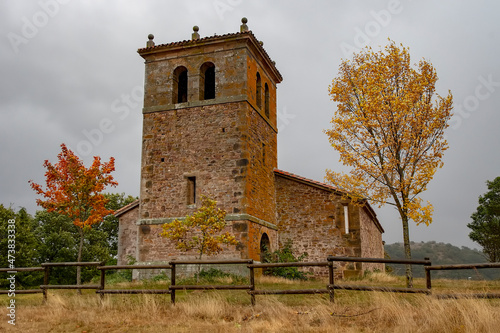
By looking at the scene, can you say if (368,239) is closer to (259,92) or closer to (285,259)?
(285,259)

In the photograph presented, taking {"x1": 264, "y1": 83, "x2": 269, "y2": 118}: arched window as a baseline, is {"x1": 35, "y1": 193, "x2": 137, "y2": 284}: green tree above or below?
below

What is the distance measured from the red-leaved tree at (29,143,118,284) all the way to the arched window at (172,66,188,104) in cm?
424

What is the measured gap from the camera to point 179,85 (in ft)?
70.1

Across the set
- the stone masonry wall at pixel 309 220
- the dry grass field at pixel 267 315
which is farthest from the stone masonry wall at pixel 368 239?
the dry grass field at pixel 267 315

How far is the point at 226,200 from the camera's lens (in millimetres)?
18500

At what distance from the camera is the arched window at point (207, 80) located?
2030 cm

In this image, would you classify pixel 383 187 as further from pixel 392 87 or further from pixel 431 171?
pixel 392 87

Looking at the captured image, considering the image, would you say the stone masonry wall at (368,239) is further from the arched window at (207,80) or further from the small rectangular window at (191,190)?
the arched window at (207,80)

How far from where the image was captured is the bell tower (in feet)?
61.2

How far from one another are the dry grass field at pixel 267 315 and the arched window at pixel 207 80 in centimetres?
1111

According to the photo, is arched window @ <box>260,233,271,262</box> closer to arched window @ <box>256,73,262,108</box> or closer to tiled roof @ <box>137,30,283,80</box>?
arched window @ <box>256,73,262,108</box>

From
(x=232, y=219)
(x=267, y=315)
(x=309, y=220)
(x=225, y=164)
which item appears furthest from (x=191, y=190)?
(x=267, y=315)

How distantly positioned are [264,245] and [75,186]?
8.49 metres

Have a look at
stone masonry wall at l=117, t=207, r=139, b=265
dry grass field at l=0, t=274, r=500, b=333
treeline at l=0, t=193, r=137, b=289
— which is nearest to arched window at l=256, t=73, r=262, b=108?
stone masonry wall at l=117, t=207, r=139, b=265
